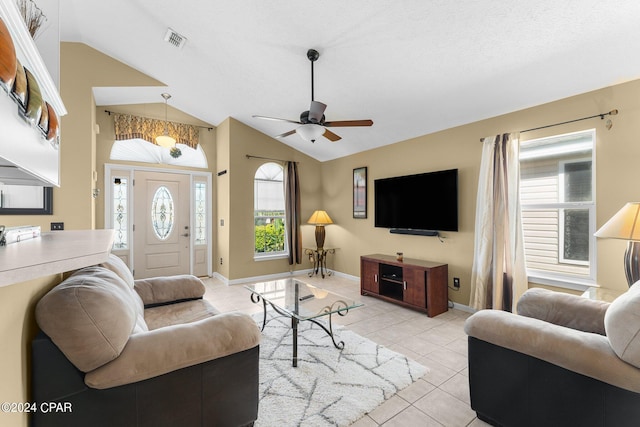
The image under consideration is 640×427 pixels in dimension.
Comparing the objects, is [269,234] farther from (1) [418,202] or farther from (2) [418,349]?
(2) [418,349]

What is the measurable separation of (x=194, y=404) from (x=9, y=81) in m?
1.44

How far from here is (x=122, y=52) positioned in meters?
3.76

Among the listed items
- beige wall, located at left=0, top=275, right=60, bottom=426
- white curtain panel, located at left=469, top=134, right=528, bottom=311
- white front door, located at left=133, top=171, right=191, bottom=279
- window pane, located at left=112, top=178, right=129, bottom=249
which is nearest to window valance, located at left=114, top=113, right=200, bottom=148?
white front door, located at left=133, top=171, right=191, bottom=279

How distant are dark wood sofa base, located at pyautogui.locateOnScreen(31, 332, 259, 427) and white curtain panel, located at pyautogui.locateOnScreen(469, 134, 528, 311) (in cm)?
292

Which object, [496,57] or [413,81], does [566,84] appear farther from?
[413,81]

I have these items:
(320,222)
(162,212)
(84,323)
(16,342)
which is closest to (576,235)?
(320,222)

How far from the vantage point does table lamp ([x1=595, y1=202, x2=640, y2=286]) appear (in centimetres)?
197

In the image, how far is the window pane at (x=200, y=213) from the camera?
5.44 meters

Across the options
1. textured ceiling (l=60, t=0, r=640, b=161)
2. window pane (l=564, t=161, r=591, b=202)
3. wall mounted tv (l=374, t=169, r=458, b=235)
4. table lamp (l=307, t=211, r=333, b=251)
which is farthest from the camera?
table lamp (l=307, t=211, r=333, b=251)

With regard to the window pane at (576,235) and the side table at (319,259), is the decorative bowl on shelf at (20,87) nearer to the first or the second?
the window pane at (576,235)

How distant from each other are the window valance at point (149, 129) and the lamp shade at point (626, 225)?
5662 mm

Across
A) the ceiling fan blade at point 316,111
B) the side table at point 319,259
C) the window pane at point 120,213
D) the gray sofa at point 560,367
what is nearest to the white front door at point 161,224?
the window pane at point 120,213

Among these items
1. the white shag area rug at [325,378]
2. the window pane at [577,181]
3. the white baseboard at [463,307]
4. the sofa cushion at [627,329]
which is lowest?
the white shag area rug at [325,378]

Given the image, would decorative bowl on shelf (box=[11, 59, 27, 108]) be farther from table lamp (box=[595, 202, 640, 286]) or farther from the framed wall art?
the framed wall art
